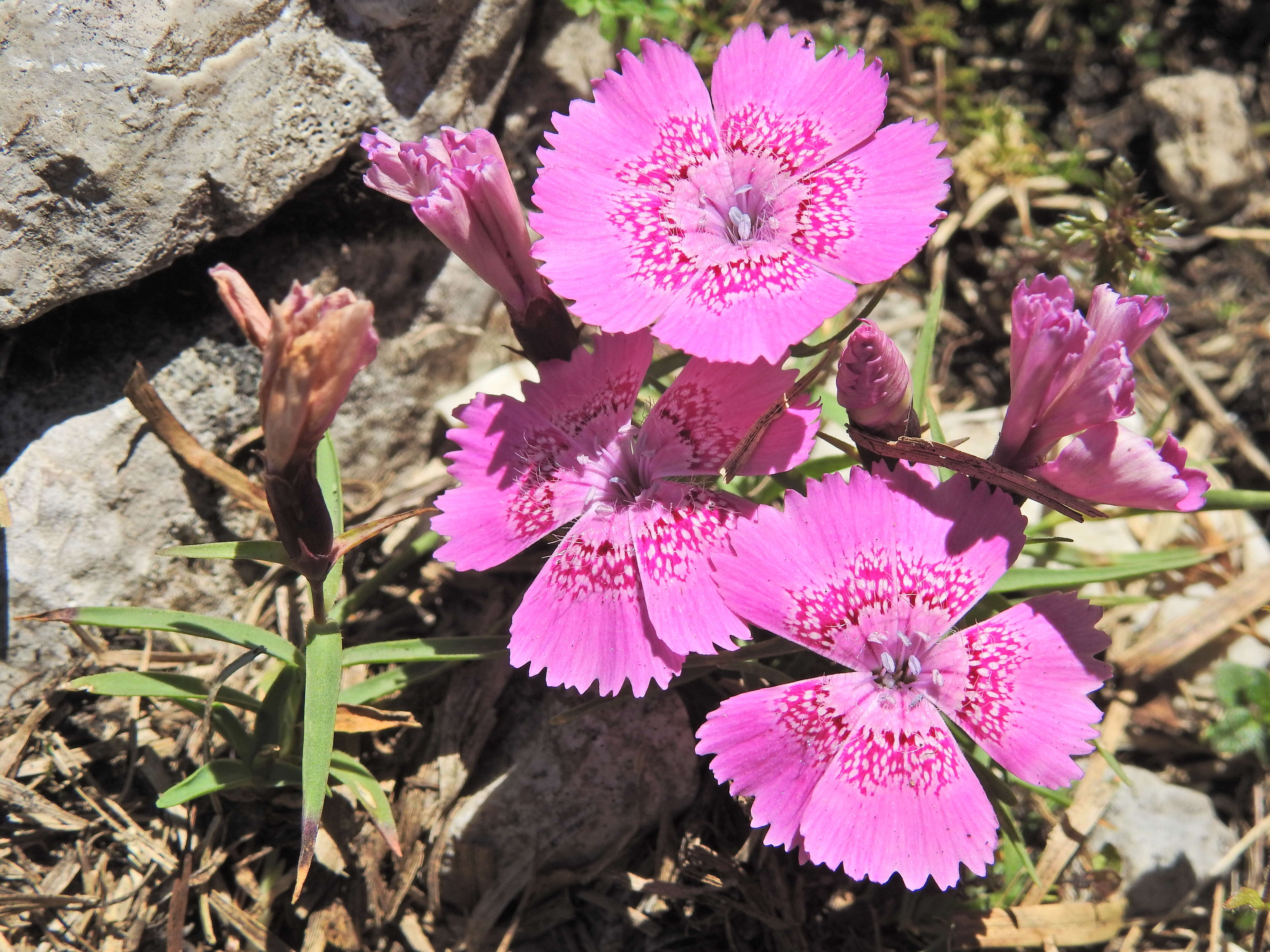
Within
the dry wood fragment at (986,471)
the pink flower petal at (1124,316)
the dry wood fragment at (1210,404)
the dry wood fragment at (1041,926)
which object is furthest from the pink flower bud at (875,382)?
the dry wood fragment at (1210,404)

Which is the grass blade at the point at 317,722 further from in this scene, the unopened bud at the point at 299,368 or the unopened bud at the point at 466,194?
the unopened bud at the point at 466,194

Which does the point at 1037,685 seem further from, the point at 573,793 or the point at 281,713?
the point at 281,713

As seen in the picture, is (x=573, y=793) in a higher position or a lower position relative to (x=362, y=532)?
lower

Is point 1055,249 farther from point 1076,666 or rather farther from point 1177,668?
point 1076,666

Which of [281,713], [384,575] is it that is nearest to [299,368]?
[384,575]

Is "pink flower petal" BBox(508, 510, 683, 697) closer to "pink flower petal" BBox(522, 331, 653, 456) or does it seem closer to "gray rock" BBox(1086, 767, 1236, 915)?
"pink flower petal" BBox(522, 331, 653, 456)

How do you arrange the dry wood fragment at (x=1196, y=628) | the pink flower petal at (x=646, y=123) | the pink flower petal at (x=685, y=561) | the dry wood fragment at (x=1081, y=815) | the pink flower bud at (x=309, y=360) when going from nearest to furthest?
the pink flower bud at (x=309, y=360) → the pink flower petal at (x=685, y=561) → the pink flower petal at (x=646, y=123) → the dry wood fragment at (x=1081, y=815) → the dry wood fragment at (x=1196, y=628)

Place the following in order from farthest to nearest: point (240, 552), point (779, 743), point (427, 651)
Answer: point (427, 651) → point (240, 552) → point (779, 743)

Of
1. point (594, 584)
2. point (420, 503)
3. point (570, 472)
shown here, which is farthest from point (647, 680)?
point (420, 503)
